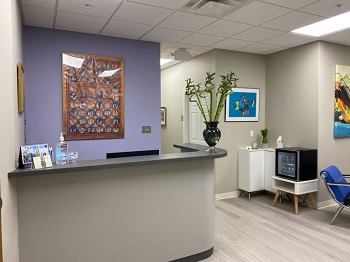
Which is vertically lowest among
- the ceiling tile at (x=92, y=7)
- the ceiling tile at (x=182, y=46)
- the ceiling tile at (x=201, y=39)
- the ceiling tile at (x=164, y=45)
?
the ceiling tile at (x=92, y=7)

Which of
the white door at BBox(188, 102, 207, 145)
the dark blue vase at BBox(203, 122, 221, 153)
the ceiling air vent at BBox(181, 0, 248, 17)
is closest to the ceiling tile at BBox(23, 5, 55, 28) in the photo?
the ceiling air vent at BBox(181, 0, 248, 17)

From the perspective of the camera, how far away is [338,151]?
14.2 feet

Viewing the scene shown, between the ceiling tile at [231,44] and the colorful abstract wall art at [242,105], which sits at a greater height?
the ceiling tile at [231,44]

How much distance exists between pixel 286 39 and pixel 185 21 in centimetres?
167

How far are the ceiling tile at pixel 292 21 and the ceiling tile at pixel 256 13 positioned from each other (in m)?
0.12

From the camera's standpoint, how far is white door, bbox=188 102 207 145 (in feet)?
17.4

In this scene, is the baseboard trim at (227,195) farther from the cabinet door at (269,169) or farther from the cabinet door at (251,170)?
the cabinet door at (269,169)

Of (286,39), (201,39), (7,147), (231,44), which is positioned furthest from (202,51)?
(7,147)

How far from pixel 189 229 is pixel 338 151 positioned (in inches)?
121

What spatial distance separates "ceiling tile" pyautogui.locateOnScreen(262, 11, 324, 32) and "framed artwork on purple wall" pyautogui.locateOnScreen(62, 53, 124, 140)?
207 centimetres

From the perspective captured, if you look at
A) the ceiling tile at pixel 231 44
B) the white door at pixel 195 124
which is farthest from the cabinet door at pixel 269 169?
the ceiling tile at pixel 231 44

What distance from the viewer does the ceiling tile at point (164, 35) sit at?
3.53 m

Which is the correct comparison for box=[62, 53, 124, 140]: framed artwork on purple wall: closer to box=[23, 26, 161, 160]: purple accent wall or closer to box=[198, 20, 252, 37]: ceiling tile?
box=[23, 26, 161, 160]: purple accent wall

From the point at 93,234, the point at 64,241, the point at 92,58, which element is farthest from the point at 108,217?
the point at 92,58
